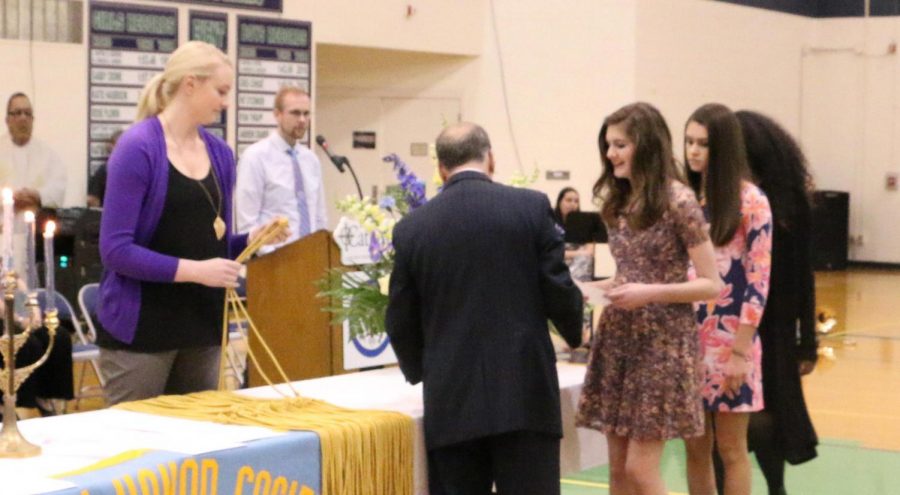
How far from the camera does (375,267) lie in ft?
13.2

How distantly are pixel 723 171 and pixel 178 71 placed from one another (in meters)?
1.61

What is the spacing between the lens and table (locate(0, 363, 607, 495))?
2549mm

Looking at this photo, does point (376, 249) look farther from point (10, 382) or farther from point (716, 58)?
point (716, 58)

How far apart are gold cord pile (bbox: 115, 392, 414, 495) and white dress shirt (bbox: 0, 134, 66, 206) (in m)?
6.32

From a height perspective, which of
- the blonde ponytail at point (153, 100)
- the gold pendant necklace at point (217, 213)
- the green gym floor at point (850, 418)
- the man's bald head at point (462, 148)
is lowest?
the green gym floor at point (850, 418)

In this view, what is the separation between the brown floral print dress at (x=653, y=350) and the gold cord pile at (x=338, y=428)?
63cm

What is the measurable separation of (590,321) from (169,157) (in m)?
3.24

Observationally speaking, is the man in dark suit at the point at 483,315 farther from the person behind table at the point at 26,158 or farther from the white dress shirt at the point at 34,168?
the white dress shirt at the point at 34,168

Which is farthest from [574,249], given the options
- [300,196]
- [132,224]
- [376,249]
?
[132,224]

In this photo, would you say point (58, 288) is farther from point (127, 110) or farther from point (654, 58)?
point (654, 58)

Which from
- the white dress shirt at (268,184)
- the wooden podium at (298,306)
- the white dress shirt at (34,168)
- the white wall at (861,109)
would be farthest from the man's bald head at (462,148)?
the white wall at (861,109)

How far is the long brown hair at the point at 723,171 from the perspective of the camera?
3.83 meters

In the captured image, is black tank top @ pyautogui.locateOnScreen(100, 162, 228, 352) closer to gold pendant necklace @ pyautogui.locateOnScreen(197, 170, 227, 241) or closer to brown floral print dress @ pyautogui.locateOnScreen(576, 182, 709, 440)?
gold pendant necklace @ pyautogui.locateOnScreen(197, 170, 227, 241)

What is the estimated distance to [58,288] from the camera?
8.19 m
